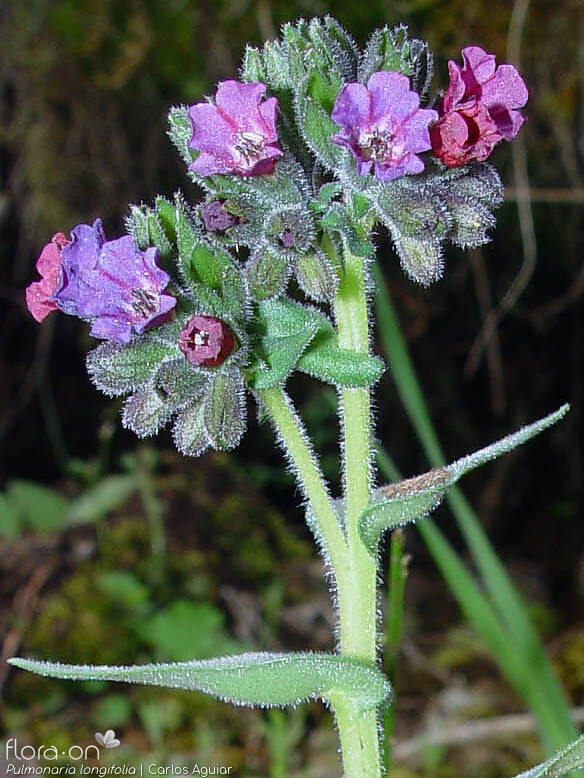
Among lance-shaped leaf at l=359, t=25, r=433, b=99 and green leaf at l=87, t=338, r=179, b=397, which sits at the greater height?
lance-shaped leaf at l=359, t=25, r=433, b=99

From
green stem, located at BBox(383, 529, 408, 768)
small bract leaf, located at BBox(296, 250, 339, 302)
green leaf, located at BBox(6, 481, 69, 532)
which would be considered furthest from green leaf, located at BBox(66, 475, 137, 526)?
small bract leaf, located at BBox(296, 250, 339, 302)

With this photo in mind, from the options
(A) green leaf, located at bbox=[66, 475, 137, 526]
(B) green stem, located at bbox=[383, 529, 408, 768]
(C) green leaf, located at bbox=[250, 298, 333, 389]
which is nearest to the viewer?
(C) green leaf, located at bbox=[250, 298, 333, 389]

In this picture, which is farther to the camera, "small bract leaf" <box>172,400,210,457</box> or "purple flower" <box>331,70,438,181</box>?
"small bract leaf" <box>172,400,210,457</box>

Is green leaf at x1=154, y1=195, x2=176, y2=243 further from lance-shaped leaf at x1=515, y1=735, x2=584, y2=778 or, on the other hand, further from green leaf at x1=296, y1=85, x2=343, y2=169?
lance-shaped leaf at x1=515, y1=735, x2=584, y2=778

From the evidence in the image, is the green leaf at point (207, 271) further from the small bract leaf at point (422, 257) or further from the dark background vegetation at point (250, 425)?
the dark background vegetation at point (250, 425)

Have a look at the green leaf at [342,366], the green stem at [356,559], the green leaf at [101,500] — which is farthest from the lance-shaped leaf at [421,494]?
the green leaf at [101,500]

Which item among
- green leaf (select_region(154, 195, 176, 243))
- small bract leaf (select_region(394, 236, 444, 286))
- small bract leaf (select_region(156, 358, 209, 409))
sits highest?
green leaf (select_region(154, 195, 176, 243))
